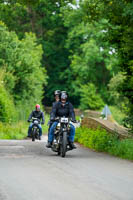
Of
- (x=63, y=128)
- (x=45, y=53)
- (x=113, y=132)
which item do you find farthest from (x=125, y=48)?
(x=45, y=53)

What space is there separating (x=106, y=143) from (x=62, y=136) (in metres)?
2.62

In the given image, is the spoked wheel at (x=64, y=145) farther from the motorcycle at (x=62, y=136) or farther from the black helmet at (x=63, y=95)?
the black helmet at (x=63, y=95)

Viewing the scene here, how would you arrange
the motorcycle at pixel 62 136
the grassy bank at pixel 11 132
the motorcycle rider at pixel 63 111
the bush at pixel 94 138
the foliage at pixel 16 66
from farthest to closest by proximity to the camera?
the foliage at pixel 16 66 → the grassy bank at pixel 11 132 → the bush at pixel 94 138 → the motorcycle rider at pixel 63 111 → the motorcycle at pixel 62 136

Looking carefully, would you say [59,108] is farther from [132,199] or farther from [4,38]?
[4,38]

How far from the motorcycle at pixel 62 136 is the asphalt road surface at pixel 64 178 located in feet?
1.85

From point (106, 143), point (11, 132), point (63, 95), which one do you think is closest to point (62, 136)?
point (63, 95)

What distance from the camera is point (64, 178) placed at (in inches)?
415

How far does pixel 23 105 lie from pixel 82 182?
3436cm

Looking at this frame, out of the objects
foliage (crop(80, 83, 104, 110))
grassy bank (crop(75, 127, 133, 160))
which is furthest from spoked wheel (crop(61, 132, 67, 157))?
foliage (crop(80, 83, 104, 110))

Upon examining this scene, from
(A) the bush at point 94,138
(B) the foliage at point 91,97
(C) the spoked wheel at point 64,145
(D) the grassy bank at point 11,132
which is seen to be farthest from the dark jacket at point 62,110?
(B) the foliage at point 91,97

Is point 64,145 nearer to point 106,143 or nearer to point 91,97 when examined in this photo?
point 106,143

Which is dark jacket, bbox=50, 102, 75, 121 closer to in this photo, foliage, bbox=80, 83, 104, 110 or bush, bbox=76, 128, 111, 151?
bush, bbox=76, 128, 111, 151

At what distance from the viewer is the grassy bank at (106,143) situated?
1589 cm

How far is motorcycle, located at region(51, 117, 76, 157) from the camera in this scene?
1557 cm
